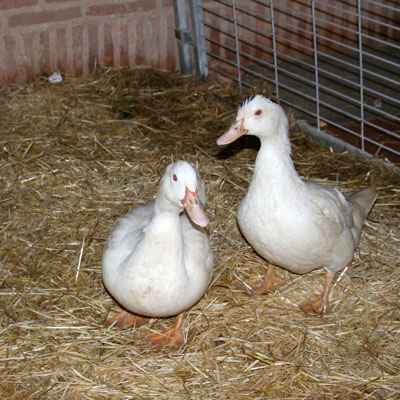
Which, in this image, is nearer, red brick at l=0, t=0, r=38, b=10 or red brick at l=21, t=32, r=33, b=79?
red brick at l=0, t=0, r=38, b=10

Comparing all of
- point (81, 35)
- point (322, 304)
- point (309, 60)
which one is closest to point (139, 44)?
point (81, 35)

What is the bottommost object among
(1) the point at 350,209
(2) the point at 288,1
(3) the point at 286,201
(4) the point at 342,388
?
(4) the point at 342,388

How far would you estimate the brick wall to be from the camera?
18.5 ft

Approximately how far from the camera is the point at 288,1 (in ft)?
21.3

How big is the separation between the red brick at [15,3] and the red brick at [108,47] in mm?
702

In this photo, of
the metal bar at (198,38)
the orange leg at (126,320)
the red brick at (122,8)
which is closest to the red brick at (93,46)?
the red brick at (122,8)

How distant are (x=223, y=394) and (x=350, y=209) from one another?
4.65 ft

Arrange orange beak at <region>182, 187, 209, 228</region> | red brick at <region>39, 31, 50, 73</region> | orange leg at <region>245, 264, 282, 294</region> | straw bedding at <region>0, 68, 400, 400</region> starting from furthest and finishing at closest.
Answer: red brick at <region>39, 31, 50, 73</region> < orange leg at <region>245, 264, 282, 294</region> < straw bedding at <region>0, 68, 400, 400</region> < orange beak at <region>182, 187, 209, 228</region>

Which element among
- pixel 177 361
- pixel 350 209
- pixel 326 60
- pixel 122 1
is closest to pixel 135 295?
pixel 177 361

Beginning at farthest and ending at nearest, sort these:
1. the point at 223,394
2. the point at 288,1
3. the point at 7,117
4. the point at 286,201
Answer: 1. the point at 288,1
2. the point at 7,117
3. the point at 286,201
4. the point at 223,394

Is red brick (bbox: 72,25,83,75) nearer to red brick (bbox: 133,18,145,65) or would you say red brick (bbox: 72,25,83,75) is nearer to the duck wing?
red brick (bbox: 133,18,145,65)

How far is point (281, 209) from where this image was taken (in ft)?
10.6

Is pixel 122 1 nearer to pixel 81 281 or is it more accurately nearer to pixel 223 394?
pixel 81 281

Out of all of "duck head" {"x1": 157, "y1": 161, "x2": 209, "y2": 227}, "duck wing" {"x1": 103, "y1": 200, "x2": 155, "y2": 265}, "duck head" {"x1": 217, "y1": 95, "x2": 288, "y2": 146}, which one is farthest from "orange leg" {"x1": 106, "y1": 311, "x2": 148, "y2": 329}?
"duck head" {"x1": 217, "y1": 95, "x2": 288, "y2": 146}
